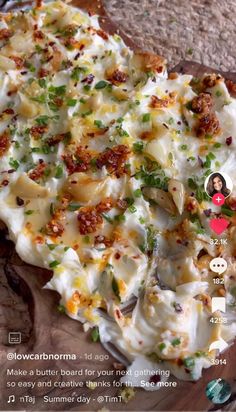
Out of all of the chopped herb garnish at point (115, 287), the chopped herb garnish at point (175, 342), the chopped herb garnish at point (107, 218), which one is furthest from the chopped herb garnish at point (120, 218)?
the chopped herb garnish at point (175, 342)

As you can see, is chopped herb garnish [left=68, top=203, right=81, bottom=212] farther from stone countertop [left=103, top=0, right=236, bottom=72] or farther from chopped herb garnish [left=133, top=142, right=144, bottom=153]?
stone countertop [left=103, top=0, right=236, bottom=72]

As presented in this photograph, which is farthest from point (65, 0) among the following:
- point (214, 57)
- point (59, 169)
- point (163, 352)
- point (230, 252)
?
point (163, 352)

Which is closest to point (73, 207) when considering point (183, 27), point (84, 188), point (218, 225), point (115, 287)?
point (84, 188)

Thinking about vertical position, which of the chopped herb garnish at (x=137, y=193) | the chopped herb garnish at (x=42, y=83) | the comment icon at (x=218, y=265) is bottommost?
the comment icon at (x=218, y=265)
